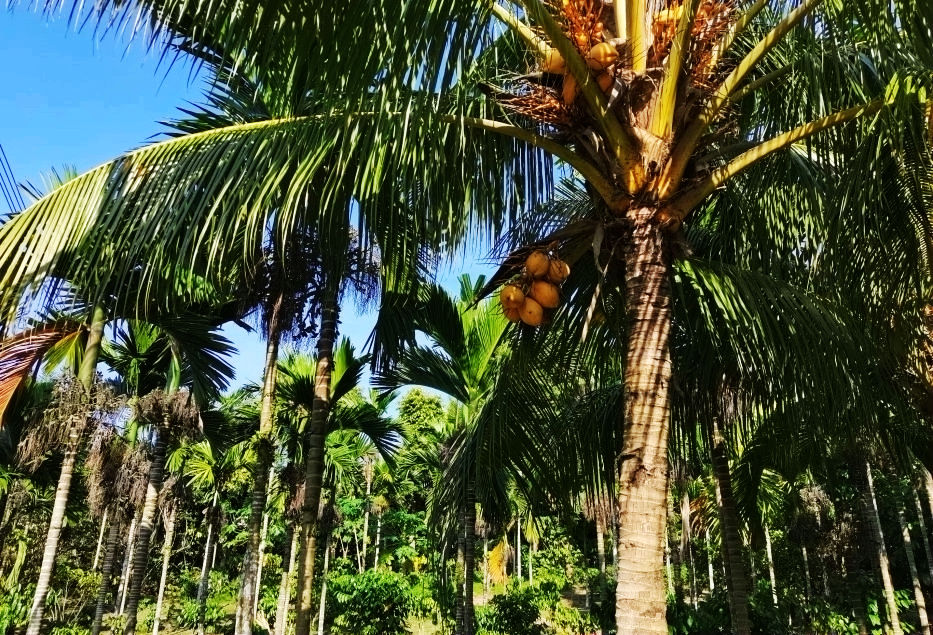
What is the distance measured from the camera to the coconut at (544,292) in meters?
3.07

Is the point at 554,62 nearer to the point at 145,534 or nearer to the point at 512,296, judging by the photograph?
the point at 512,296

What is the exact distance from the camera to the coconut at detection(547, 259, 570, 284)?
308 centimetres

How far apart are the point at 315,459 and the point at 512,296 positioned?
4697 mm

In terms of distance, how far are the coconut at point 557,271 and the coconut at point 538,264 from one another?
0.7 inches

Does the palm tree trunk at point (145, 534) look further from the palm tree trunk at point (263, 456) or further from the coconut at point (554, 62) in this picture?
the coconut at point (554, 62)

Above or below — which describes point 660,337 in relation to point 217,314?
below

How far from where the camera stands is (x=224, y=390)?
10.2 meters

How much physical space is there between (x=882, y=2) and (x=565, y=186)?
10.4 ft

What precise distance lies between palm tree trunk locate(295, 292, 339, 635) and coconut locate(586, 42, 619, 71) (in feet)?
15.7

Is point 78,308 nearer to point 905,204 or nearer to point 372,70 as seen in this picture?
point 372,70

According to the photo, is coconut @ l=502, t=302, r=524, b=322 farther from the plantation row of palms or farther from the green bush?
the green bush

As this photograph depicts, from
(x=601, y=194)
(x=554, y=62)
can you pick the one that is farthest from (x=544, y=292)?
(x=554, y=62)

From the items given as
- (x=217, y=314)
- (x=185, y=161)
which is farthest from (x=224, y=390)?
(x=185, y=161)

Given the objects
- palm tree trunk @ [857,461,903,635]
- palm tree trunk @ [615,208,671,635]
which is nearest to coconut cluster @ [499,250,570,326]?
palm tree trunk @ [615,208,671,635]
